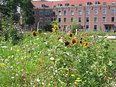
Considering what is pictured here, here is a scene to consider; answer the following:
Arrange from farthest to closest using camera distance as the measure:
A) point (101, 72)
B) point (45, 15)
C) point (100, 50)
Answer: point (45, 15), point (100, 50), point (101, 72)

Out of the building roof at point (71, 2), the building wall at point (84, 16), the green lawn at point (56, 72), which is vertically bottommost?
the building wall at point (84, 16)

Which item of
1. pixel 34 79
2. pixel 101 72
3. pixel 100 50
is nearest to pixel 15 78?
pixel 34 79

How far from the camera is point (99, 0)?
150ft

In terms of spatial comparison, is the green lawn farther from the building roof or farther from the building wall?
the building roof

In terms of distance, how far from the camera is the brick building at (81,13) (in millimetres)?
44000

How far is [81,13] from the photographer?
46.1 meters

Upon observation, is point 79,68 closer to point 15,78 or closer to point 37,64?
point 37,64

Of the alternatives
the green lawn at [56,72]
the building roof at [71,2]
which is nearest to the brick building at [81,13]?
the building roof at [71,2]

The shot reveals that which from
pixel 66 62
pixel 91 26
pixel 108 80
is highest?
pixel 66 62

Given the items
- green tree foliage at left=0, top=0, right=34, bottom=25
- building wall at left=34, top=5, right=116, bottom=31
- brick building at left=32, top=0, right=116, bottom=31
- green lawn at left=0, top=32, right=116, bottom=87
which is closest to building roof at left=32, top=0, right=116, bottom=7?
brick building at left=32, top=0, right=116, bottom=31

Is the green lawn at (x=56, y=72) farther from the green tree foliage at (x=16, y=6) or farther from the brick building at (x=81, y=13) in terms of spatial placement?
the brick building at (x=81, y=13)

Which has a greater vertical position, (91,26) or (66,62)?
(66,62)

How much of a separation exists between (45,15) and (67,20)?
19.4 ft

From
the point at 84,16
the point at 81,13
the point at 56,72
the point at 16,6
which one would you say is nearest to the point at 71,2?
the point at 81,13
